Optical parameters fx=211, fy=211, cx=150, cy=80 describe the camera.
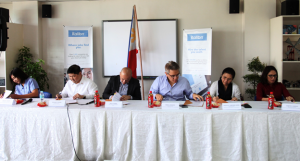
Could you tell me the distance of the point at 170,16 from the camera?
4.68 m

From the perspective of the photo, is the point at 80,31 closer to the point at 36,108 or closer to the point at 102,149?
the point at 36,108

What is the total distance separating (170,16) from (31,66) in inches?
126

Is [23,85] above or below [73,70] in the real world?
below

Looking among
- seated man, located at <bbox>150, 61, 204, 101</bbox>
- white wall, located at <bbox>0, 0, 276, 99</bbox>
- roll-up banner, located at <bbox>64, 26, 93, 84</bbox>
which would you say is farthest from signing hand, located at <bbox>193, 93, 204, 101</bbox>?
roll-up banner, located at <bbox>64, 26, 93, 84</bbox>

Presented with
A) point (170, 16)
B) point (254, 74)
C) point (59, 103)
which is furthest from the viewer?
point (170, 16)

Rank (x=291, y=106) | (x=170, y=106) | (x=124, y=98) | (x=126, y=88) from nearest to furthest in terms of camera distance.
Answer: (x=291, y=106) < (x=170, y=106) < (x=124, y=98) < (x=126, y=88)

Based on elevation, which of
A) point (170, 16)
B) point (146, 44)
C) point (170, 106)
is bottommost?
point (170, 106)

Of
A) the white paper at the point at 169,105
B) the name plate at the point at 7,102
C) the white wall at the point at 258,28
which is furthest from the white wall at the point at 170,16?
the white paper at the point at 169,105

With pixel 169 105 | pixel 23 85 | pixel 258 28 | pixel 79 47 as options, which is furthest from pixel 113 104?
pixel 258 28

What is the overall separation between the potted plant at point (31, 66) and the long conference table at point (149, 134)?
231cm

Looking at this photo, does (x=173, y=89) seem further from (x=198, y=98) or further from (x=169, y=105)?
(x=169, y=105)

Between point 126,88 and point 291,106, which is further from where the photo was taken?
point 126,88

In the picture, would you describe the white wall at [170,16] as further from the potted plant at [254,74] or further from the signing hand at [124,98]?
the signing hand at [124,98]

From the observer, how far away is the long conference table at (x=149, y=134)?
209cm
